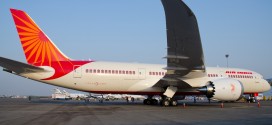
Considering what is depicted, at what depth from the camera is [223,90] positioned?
17969mm

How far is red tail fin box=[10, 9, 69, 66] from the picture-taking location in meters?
18.8

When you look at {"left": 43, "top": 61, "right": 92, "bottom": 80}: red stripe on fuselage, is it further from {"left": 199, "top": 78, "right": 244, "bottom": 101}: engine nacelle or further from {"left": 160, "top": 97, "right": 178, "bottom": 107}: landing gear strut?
{"left": 199, "top": 78, "right": 244, "bottom": 101}: engine nacelle

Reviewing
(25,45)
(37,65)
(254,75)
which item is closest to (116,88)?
(37,65)

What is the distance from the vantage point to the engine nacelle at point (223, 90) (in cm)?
1784

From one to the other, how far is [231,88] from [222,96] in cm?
87

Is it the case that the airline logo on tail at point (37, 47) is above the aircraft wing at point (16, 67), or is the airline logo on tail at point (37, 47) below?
above

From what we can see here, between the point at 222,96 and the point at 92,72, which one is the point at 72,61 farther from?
the point at 222,96

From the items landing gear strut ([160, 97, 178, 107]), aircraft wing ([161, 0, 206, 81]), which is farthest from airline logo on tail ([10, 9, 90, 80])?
aircraft wing ([161, 0, 206, 81])

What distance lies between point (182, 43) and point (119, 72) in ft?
24.7

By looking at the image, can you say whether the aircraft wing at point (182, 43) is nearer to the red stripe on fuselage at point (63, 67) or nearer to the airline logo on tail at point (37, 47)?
the red stripe on fuselage at point (63, 67)

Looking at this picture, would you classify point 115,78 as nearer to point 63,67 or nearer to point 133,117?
point 63,67

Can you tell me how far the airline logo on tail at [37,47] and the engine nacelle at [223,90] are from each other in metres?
9.72

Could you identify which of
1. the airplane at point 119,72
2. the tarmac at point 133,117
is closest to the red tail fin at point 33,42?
the airplane at point 119,72

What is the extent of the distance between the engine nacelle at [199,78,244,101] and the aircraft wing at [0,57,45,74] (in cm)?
1151
